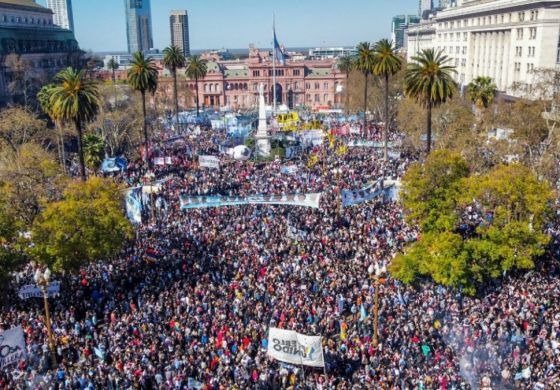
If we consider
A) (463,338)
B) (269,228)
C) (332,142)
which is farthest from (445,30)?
(463,338)

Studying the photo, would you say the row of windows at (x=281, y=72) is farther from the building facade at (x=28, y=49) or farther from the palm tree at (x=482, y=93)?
the palm tree at (x=482, y=93)

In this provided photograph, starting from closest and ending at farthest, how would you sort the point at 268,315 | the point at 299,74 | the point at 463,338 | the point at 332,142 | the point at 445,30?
1. the point at 463,338
2. the point at 268,315
3. the point at 332,142
4. the point at 445,30
5. the point at 299,74

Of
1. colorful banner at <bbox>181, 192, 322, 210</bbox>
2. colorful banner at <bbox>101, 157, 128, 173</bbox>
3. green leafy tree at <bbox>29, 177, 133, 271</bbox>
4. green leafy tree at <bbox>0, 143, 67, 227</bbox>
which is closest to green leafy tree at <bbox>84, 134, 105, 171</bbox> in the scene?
colorful banner at <bbox>101, 157, 128, 173</bbox>

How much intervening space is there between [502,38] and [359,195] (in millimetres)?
65461

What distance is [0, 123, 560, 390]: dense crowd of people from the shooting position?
69.9 feet

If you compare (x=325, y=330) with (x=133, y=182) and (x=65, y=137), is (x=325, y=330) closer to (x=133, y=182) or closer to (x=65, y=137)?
(x=133, y=182)

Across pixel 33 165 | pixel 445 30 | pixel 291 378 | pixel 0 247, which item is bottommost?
pixel 291 378

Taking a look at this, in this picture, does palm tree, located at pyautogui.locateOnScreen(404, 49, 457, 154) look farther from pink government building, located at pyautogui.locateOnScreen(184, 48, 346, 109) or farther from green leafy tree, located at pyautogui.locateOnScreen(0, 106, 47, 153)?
pink government building, located at pyautogui.locateOnScreen(184, 48, 346, 109)

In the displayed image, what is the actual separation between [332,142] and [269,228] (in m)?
29.7

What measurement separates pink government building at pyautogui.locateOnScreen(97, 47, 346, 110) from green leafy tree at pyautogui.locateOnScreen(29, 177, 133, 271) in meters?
110

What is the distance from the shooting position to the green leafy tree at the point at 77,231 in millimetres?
27875

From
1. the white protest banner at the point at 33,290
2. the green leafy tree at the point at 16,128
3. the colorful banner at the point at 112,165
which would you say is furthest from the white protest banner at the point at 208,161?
the white protest banner at the point at 33,290

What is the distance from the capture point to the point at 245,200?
38500 mm

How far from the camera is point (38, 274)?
2267 centimetres
